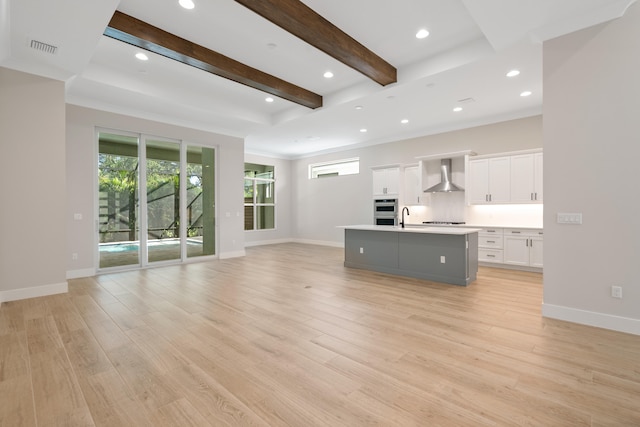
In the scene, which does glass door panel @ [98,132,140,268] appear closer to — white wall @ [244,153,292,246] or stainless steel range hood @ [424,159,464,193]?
white wall @ [244,153,292,246]

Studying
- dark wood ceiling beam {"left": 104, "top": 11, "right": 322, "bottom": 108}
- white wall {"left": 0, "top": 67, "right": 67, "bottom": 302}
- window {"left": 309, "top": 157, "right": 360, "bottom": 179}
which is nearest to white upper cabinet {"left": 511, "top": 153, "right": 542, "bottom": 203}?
window {"left": 309, "top": 157, "right": 360, "bottom": 179}

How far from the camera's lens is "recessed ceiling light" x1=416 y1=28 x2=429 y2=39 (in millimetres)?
3706

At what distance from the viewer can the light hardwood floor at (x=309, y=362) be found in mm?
1746

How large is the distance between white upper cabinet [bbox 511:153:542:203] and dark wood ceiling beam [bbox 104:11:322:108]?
453cm

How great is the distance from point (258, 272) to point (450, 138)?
5.52 m

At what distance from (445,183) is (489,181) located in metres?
0.91

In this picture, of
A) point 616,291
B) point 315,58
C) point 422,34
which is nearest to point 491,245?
point 616,291

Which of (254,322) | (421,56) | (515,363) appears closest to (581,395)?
(515,363)

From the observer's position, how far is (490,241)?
237 inches

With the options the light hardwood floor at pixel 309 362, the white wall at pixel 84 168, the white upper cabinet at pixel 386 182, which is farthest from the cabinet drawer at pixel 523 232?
the white wall at pixel 84 168

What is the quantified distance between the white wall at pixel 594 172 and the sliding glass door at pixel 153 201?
6.59 metres

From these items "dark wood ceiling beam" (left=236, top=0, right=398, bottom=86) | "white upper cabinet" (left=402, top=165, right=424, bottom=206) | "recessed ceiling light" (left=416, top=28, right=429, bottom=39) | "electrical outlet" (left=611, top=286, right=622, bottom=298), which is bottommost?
"electrical outlet" (left=611, top=286, right=622, bottom=298)

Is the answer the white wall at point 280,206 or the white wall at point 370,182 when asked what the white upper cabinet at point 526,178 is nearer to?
the white wall at point 370,182

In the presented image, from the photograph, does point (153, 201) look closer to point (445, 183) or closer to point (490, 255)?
point (445, 183)
